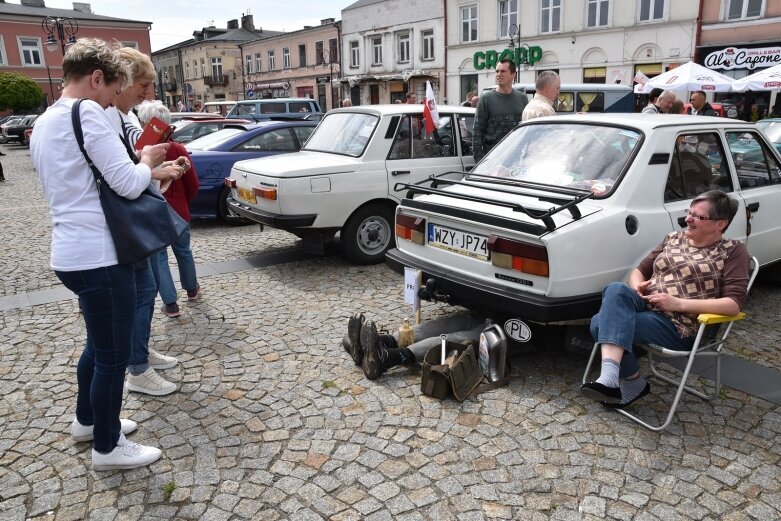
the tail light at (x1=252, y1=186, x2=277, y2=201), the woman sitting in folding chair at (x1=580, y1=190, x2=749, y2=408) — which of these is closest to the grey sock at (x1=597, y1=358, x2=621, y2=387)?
the woman sitting in folding chair at (x1=580, y1=190, x2=749, y2=408)

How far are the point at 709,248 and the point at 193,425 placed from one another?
3170 millimetres

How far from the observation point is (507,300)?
146 inches

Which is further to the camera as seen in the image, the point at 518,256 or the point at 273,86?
the point at 273,86

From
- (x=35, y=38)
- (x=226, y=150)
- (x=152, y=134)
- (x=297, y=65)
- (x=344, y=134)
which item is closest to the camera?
(x=152, y=134)

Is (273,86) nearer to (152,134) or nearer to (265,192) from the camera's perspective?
(265,192)

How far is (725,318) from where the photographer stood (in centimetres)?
323

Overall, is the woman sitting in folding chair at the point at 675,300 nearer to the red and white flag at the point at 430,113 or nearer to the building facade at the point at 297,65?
the red and white flag at the point at 430,113

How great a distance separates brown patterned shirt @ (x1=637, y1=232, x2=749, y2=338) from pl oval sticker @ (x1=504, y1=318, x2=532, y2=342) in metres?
0.77

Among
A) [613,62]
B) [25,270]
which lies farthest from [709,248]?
[613,62]

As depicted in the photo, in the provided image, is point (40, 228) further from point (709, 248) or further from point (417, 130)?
point (709, 248)

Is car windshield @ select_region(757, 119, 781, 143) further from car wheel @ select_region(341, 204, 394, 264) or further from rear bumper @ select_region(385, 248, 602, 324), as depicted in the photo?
rear bumper @ select_region(385, 248, 602, 324)

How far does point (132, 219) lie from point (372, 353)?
183cm

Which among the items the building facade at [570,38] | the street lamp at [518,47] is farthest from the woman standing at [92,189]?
the street lamp at [518,47]

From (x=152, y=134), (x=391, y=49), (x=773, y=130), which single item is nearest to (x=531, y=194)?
(x=152, y=134)
